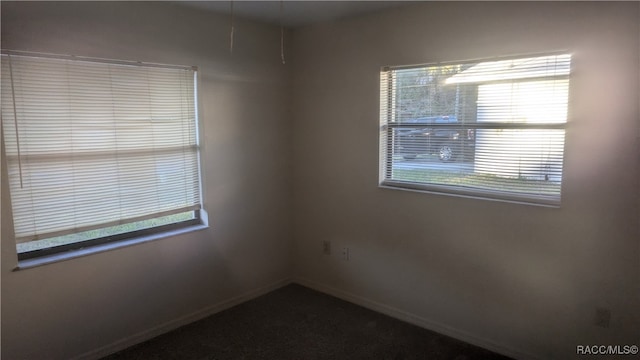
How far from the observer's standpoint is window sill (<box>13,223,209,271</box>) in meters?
2.52

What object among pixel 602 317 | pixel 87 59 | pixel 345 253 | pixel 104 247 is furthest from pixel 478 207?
pixel 87 59

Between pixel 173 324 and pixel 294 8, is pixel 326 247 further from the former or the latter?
pixel 294 8

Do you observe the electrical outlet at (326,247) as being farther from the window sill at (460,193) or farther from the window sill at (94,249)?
the window sill at (94,249)

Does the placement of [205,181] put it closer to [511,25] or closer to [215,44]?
[215,44]

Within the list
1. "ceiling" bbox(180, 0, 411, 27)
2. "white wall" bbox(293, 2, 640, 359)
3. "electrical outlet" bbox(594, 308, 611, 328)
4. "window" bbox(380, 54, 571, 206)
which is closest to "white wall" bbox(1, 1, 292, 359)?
"ceiling" bbox(180, 0, 411, 27)

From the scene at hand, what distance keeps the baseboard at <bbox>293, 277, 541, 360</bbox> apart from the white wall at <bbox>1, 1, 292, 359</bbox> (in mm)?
417

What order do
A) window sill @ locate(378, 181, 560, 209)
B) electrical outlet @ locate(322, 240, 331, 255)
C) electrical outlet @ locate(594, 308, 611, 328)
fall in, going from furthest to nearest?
electrical outlet @ locate(322, 240, 331, 255)
window sill @ locate(378, 181, 560, 209)
electrical outlet @ locate(594, 308, 611, 328)

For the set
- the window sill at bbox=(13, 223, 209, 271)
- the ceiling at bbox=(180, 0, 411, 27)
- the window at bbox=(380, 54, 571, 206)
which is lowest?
the window sill at bbox=(13, 223, 209, 271)

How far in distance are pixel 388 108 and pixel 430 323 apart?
5.31ft

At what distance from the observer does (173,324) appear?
10.4ft

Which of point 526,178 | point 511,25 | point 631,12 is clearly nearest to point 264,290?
point 526,178

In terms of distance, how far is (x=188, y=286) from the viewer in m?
3.26

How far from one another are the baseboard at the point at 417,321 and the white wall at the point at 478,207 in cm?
1

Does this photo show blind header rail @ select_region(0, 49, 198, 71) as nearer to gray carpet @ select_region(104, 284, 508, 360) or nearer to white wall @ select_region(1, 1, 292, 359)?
white wall @ select_region(1, 1, 292, 359)
